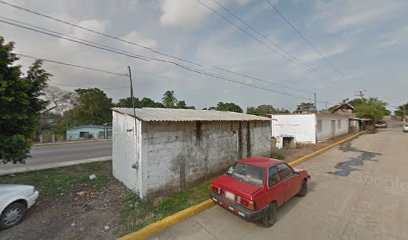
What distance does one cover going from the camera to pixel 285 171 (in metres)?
5.42

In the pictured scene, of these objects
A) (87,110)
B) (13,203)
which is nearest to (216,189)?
(13,203)

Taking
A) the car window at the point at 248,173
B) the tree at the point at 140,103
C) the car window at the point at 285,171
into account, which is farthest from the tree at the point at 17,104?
the tree at the point at 140,103

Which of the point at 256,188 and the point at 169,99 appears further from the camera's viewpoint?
the point at 169,99

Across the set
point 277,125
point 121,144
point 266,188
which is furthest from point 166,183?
point 277,125

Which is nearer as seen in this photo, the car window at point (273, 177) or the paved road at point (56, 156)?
the car window at point (273, 177)

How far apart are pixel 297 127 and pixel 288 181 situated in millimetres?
15619

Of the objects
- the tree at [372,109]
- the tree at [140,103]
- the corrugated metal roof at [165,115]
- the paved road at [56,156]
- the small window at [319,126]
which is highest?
the tree at [140,103]

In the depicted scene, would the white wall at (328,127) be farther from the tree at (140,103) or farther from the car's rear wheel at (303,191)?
the tree at (140,103)

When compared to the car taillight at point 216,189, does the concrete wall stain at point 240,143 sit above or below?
above

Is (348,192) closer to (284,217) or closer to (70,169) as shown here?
(284,217)

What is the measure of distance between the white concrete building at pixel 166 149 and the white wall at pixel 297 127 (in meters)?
11.4

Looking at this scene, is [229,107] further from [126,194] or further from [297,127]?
[126,194]

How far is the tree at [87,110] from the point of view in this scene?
34188mm

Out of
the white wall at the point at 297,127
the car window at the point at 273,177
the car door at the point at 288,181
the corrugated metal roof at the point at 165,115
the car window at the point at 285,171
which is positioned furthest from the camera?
the white wall at the point at 297,127
